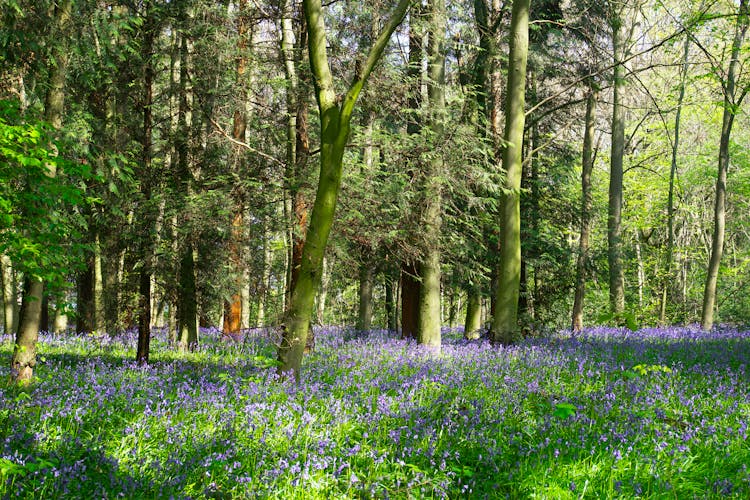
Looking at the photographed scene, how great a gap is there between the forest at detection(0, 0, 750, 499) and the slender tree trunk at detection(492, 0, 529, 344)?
0.05 m

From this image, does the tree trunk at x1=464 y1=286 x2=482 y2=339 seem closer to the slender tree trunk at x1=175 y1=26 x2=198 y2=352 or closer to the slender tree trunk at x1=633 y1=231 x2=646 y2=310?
the slender tree trunk at x1=175 y1=26 x2=198 y2=352

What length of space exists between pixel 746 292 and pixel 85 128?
98.7 feet

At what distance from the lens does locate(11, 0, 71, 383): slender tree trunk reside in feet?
22.7

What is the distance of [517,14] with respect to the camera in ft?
35.6

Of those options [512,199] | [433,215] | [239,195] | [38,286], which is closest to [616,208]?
[512,199]

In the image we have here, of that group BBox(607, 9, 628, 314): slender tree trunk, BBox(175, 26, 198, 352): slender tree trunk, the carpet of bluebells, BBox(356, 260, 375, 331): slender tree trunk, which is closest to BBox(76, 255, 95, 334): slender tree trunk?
BBox(175, 26, 198, 352): slender tree trunk

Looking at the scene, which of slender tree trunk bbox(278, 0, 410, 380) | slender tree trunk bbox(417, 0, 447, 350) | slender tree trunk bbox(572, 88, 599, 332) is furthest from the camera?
slender tree trunk bbox(572, 88, 599, 332)

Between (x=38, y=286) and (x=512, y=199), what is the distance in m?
7.98

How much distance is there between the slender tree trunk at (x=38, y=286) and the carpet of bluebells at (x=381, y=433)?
0.39 m

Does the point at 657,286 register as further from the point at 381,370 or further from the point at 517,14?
the point at 381,370

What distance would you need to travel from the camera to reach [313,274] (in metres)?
6.48

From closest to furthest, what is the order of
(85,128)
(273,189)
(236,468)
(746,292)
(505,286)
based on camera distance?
(236,468) < (85,128) < (273,189) < (505,286) < (746,292)

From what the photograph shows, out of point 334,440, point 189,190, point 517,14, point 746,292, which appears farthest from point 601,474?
point 746,292

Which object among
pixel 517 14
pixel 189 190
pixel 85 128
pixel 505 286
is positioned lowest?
pixel 505 286
